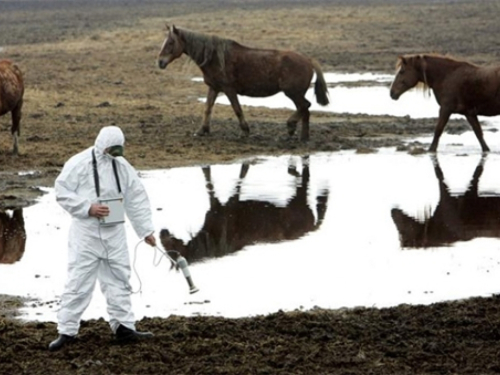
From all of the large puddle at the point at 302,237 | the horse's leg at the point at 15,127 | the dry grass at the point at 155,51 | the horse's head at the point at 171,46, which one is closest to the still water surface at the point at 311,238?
the large puddle at the point at 302,237

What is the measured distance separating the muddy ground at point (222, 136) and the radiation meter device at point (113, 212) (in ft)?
2.95

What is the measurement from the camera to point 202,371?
27.6 ft

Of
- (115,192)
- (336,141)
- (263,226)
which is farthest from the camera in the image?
(336,141)

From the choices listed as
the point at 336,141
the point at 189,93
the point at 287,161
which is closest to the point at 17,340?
the point at 287,161

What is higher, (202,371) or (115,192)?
(115,192)

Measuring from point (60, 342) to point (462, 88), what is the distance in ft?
39.9

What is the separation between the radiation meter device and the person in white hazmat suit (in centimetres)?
4

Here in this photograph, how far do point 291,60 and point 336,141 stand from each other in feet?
5.18

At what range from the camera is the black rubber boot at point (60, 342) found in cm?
898

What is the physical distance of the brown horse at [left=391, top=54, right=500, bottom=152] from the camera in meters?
19.8

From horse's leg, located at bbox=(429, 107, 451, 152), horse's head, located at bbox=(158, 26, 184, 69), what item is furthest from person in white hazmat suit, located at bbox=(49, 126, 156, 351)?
horse's head, located at bbox=(158, 26, 184, 69)

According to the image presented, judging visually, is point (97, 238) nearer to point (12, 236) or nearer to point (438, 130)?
point (12, 236)

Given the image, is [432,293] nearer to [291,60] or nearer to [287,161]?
[287,161]

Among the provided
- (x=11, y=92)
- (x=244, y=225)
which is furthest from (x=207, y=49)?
(x=244, y=225)
